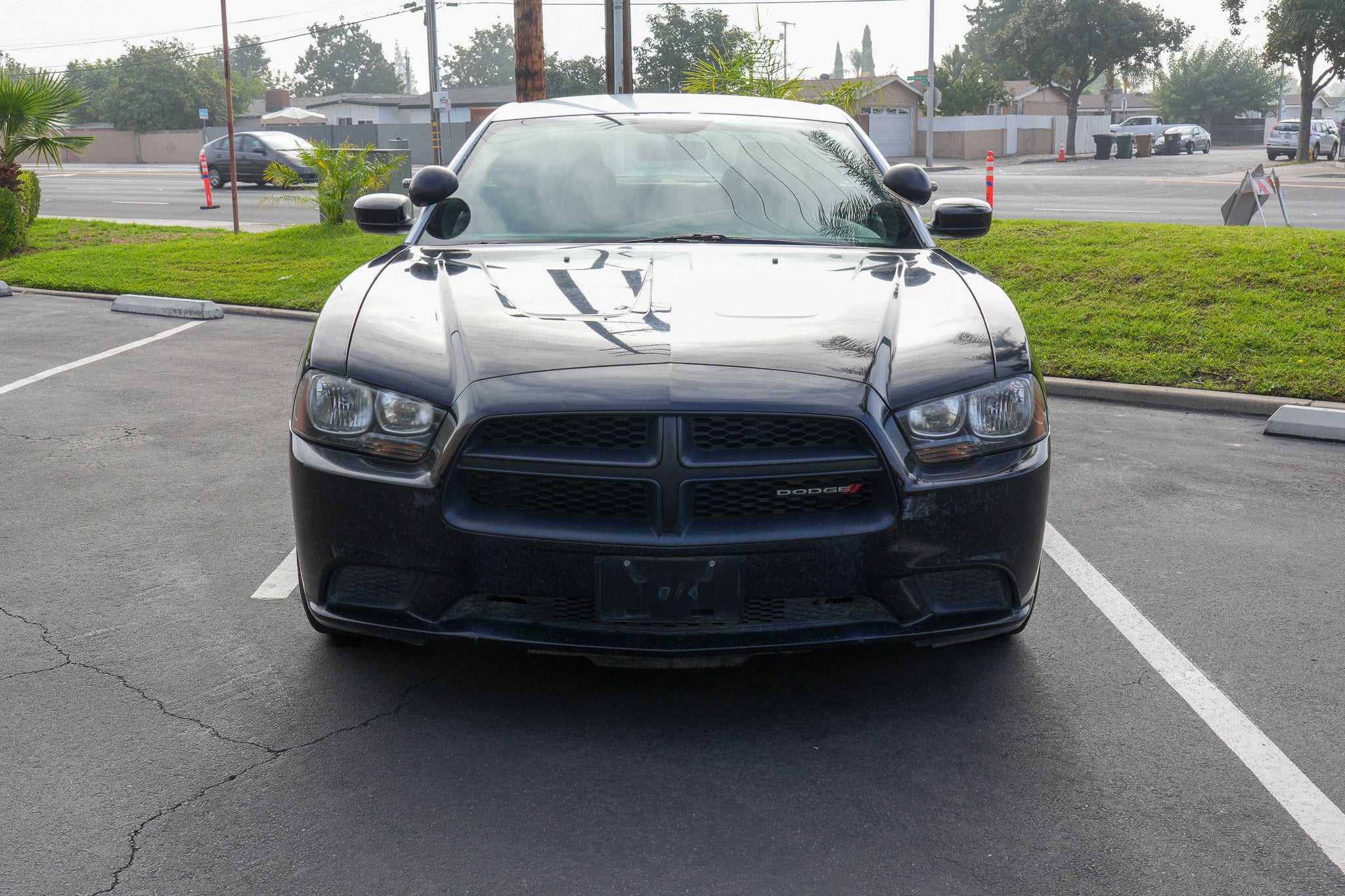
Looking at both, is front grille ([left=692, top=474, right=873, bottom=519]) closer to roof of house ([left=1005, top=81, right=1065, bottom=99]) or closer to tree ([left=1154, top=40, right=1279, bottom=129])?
roof of house ([left=1005, top=81, right=1065, bottom=99])

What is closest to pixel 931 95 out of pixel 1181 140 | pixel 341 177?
pixel 1181 140

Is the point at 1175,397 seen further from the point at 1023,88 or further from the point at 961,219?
the point at 1023,88

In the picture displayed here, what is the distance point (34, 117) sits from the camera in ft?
47.5

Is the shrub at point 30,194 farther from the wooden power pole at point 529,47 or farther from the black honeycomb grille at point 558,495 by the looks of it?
the black honeycomb grille at point 558,495

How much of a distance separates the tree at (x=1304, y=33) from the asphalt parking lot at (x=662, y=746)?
3946cm

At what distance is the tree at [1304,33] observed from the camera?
37.1 metres

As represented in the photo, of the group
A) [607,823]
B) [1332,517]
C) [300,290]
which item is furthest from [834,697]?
[300,290]

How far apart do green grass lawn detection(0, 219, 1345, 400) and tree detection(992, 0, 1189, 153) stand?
49.3 m

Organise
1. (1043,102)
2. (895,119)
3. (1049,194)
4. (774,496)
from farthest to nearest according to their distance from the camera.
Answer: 1. (1043,102)
2. (895,119)
3. (1049,194)
4. (774,496)

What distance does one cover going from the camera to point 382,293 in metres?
3.31

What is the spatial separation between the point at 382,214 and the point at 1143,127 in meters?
62.6

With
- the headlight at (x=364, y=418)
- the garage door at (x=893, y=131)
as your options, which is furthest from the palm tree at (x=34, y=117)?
the garage door at (x=893, y=131)

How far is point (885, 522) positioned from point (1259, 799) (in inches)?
41.4

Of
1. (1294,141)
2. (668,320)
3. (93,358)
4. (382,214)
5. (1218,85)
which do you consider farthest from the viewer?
(1218,85)
